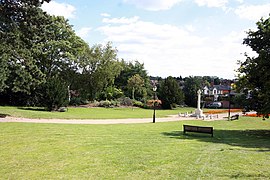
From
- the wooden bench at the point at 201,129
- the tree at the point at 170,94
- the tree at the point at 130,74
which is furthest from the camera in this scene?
the tree at the point at 130,74

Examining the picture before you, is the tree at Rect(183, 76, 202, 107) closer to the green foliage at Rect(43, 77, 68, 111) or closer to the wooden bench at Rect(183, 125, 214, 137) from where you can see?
the green foliage at Rect(43, 77, 68, 111)

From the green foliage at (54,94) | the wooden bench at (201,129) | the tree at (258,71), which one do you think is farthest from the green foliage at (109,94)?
the wooden bench at (201,129)

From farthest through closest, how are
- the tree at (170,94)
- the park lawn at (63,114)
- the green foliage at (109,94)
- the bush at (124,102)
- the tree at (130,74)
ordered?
the tree at (130,74)
the green foliage at (109,94)
the tree at (170,94)
the bush at (124,102)
the park lawn at (63,114)

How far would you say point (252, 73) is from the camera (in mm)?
21172

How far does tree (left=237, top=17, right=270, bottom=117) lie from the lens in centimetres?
2033

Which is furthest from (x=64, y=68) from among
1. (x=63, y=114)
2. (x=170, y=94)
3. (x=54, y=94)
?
(x=63, y=114)

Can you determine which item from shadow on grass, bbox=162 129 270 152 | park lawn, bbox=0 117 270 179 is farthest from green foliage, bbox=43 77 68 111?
park lawn, bbox=0 117 270 179

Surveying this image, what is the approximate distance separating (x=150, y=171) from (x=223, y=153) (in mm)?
4499

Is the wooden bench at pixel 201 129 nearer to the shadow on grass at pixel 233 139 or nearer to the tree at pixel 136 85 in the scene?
the shadow on grass at pixel 233 139

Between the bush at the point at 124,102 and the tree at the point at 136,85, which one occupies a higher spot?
the tree at the point at 136,85

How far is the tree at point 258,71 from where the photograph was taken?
20328mm

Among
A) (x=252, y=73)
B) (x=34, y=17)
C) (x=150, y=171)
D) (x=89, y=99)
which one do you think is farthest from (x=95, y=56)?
(x=150, y=171)

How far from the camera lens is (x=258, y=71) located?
20.7 m

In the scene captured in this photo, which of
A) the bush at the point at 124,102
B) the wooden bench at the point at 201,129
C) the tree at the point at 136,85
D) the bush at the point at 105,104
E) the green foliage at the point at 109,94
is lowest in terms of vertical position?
the wooden bench at the point at 201,129
